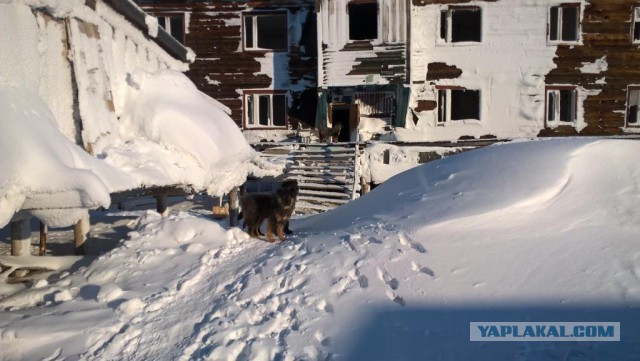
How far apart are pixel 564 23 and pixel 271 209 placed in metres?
17.6

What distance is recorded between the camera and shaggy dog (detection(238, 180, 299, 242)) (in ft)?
20.1

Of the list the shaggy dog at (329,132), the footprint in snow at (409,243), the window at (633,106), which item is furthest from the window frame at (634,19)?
the footprint in snow at (409,243)

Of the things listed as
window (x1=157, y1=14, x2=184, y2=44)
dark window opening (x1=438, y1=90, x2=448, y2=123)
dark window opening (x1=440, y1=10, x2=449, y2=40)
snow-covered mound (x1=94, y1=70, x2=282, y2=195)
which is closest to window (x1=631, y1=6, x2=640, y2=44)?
dark window opening (x1=440, y1=10, x2=449, y2=40)

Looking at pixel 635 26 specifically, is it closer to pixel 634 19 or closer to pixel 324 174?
pixel 634 19

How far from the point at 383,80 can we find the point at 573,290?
566 inches

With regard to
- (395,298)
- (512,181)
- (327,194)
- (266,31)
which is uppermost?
(266,31)

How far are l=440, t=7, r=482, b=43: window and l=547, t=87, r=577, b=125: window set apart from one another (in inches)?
153

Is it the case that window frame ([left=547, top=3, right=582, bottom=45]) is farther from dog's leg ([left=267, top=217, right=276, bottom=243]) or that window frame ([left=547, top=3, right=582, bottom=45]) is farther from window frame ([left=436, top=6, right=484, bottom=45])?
dog's leg ([left=267, top=217, right=276, bottom=243])

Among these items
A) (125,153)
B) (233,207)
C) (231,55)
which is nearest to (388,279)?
(125,153)

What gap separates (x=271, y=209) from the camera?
6.18 metres

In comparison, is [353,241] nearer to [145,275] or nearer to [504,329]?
[504,329]

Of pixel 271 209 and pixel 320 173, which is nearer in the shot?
pixel 271 209

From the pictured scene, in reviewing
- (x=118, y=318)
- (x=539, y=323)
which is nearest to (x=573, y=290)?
(x=539, y=323)
